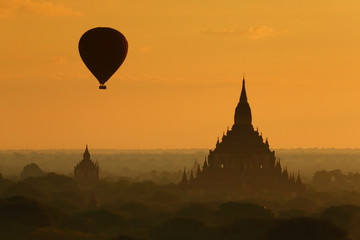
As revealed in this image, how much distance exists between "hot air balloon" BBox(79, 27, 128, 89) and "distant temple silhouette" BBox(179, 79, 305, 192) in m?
71.4

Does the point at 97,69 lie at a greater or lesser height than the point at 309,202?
greater

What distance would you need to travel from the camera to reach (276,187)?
143750mm

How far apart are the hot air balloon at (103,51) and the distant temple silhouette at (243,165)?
234 ft

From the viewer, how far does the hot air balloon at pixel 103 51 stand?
72188mm

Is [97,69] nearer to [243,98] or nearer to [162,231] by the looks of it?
[162,231]

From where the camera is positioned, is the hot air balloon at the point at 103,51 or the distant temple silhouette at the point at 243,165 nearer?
the hot air balloon at the point at 103,51

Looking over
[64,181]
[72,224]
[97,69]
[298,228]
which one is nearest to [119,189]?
[64,181]

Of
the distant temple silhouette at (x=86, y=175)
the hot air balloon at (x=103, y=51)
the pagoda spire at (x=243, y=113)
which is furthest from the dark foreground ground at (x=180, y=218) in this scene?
the distant temple silhouette at (x=86, y=175)

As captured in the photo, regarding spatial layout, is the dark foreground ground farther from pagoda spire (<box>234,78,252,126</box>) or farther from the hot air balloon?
the hot air balloon

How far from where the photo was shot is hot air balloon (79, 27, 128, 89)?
72.2m

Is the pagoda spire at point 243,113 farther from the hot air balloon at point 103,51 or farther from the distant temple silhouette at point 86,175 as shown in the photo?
the hot air balloon at point 103,51

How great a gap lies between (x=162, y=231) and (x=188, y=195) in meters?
51.2

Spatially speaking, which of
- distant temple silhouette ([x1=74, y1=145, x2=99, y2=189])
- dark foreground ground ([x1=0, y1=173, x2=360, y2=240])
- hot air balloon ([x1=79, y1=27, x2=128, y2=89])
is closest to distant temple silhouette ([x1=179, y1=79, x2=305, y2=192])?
dark foreground ground ([x1=0, y1=173, x2=360, y2=240])

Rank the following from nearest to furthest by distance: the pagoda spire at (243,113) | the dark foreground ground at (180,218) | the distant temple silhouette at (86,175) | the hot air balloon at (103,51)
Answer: the hot air balloon at (103,51)
the dark foreground ground at (180,218)
the pagoda spire at (243,113)
the distant temple silhouette at (86,175)
